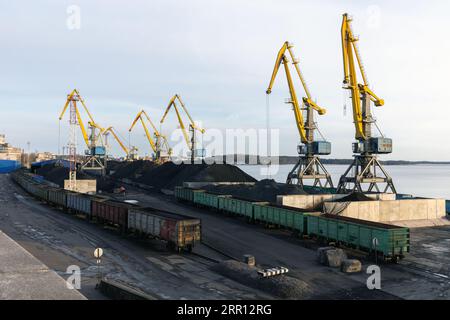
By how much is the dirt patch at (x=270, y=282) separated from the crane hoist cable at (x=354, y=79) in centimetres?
4455

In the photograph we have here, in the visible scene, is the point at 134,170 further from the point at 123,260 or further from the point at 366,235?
the point at 366,235

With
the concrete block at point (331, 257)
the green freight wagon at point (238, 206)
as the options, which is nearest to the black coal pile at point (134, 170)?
the green freight wagon at point (238, 206)

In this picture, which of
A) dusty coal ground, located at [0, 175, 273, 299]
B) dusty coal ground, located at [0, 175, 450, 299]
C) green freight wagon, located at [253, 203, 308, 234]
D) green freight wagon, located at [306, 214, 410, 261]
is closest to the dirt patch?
dusty coal ground, located at [0, 175, 450, 299]

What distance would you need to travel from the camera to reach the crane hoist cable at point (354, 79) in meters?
59.5

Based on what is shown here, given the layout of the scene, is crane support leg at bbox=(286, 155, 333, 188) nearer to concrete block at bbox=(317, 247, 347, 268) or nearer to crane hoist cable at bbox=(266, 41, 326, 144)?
crane hoist cable at bbox=(266, 41, 326, 144)

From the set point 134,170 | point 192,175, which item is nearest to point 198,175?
point 192,175

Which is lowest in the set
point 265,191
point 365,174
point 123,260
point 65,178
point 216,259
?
point 216,259

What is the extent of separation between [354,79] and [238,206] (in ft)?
107

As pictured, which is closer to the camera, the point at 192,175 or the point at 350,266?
the point at 350,266

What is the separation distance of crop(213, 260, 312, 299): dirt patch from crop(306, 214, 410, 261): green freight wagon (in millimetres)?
8267

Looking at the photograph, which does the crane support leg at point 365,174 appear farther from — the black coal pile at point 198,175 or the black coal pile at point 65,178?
the black coal pile at point 65,178

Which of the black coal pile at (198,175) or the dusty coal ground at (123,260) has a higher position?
the black coal pile at (198,175)

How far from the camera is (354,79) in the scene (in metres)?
60.2

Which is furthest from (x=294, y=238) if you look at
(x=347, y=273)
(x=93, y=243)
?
(x=93, y=243)
